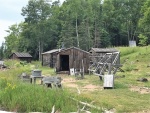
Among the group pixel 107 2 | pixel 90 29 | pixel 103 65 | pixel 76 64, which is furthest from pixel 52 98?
pixel 107 2

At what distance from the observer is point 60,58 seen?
33.0 meters

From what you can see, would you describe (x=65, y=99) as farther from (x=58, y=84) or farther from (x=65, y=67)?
(x=65, y=67)

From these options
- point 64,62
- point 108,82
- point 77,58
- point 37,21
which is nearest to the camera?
point 108,82

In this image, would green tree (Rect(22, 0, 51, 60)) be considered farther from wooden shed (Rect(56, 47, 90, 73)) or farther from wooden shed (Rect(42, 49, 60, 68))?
wooden shed (Rect(56, 47, 90, 73))

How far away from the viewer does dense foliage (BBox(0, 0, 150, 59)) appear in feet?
208

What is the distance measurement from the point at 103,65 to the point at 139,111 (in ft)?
34.4

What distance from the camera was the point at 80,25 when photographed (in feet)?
211

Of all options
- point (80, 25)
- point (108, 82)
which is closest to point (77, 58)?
point (108, 82)

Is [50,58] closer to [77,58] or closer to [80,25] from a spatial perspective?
[77,58]

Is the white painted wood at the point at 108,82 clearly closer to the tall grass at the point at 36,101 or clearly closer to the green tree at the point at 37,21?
the tall grass at the point at 36,101

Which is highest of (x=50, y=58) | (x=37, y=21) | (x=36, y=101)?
(x=37, y=21)

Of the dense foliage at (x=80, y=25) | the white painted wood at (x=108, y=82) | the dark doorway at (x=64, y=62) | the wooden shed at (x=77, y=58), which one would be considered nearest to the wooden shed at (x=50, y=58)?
the dark doorway at (x=64, y=62)

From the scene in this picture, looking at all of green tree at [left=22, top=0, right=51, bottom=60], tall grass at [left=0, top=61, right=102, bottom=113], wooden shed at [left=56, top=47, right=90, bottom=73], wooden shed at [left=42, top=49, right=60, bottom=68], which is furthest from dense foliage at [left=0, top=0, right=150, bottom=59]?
tall grass at [left=0, top=61, right=102, bottom=113]

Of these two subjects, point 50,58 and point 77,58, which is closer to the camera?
point 77,58
